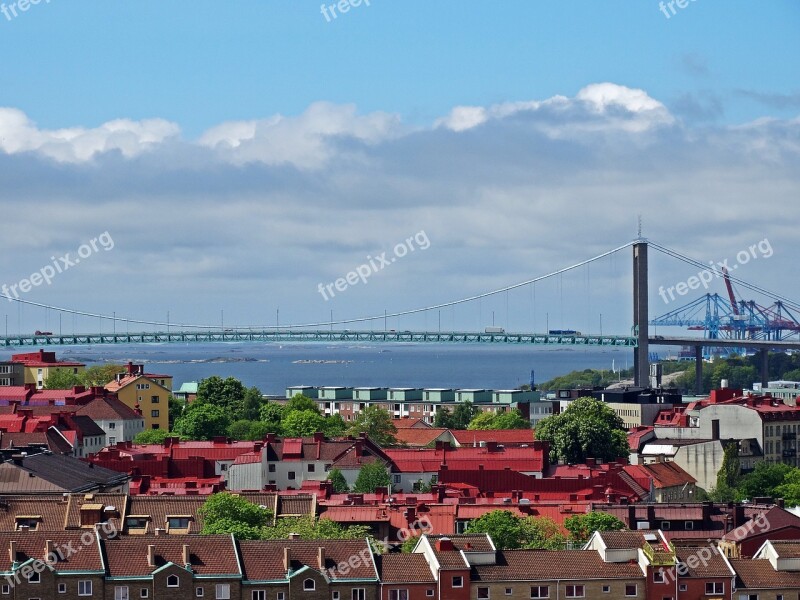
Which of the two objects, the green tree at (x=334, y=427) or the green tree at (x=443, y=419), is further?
the green tree at (x=443, y=419)

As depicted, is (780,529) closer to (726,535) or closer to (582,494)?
(726,535)

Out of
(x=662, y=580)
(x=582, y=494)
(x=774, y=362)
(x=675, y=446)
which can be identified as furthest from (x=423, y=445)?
(x=774, y=362)

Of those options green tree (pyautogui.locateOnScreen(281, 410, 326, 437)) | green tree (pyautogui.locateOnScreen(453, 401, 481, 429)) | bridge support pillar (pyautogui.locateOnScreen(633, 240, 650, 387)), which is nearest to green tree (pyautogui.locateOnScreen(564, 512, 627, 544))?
green tree (pyautogui.locateOnScreen(281, 410, 326, 437))

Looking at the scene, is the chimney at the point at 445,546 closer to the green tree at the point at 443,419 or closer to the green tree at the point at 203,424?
the green tree at the point at 203,424

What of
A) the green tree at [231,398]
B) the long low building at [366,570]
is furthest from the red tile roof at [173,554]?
the green tree at [231,398]

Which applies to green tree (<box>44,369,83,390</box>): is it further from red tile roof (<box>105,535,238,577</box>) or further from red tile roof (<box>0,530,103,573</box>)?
red tile roof (<box>105,535,238,577</box>)

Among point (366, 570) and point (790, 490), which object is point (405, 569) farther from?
point (790, 490)
